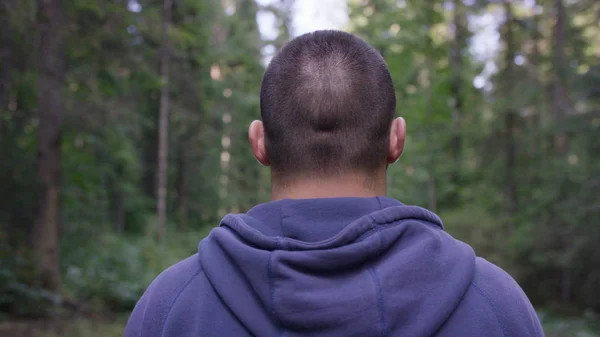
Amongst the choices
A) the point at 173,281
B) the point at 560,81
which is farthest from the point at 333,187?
the point at 560,81

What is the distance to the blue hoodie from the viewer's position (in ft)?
4.60

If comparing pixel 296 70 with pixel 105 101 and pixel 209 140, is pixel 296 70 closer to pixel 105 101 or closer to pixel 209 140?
pixel 105 101

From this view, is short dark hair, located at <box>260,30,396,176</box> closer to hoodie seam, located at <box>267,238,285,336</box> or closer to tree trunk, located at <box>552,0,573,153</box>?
hoodie seam, located at <box>267,238,285,336</box>

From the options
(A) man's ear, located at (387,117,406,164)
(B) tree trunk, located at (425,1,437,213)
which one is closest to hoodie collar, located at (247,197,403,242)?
(A) man's ear, located at (387,117,406,164)

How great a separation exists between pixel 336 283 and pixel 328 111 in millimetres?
446

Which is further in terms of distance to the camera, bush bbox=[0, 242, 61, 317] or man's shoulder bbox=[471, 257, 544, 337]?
bush bbox=[0, 242, 61, 317]

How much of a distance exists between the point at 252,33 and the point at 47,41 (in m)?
15.6

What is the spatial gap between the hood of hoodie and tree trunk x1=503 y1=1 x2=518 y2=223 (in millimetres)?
21681

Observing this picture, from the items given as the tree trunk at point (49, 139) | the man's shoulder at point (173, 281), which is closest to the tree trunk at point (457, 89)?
the tree trunk at point (49, 139)

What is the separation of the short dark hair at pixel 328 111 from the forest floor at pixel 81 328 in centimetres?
989

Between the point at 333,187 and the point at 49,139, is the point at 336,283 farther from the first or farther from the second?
→ the point at 49,139

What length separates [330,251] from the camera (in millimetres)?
1420

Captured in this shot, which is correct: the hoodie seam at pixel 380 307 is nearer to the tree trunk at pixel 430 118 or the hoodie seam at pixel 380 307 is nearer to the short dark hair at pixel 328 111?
the short dark hair at pixel 328 111

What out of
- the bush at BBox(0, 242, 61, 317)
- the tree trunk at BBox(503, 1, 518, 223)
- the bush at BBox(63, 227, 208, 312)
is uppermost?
the tree trunk at BBox(503, 1, 518, 223)
